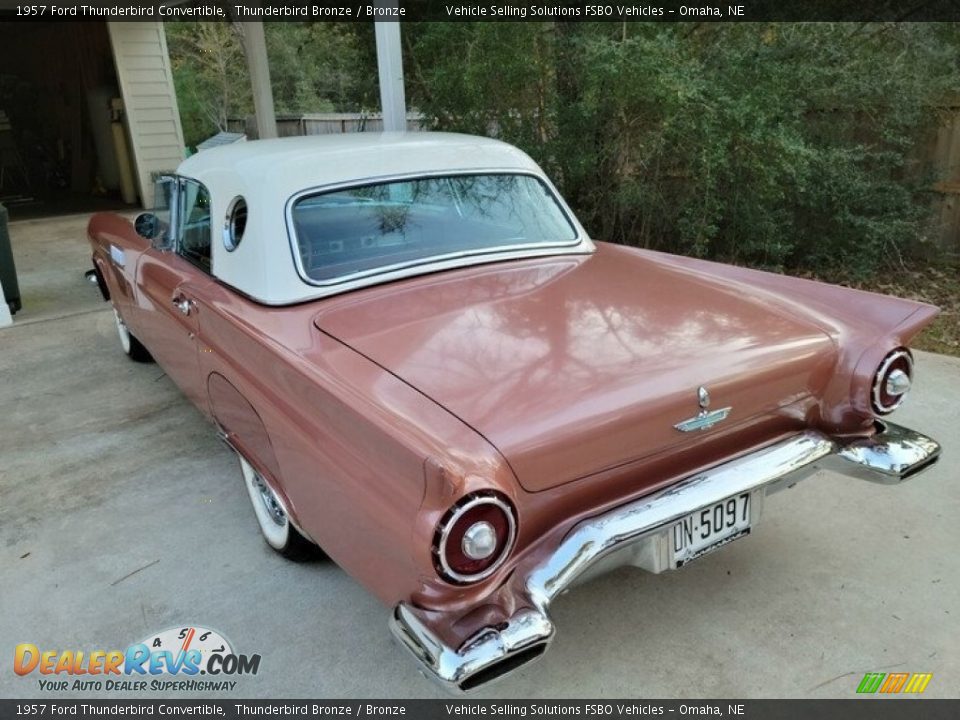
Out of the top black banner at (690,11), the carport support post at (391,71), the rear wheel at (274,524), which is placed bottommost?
the rear wheel at (274,524)

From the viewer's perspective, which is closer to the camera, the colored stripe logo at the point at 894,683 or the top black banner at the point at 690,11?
the colored stripe logo at the point at 894,683

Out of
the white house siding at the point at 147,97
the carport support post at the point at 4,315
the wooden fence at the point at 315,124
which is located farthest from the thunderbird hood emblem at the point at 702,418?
the white house siding at the point at 147,97

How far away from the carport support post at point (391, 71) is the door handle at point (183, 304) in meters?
2.61

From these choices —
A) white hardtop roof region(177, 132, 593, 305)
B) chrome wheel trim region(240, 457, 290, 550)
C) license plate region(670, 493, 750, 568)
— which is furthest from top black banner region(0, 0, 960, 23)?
license plate region(670, 493, 750, 568)

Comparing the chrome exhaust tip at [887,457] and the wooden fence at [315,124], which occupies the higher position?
the wooden fence at [315,124]

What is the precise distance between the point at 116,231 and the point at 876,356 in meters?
4.29

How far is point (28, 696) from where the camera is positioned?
7.25ft

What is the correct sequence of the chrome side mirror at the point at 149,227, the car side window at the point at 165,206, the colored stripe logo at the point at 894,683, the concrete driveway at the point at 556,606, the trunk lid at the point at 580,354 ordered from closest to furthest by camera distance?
1. the trunk lid at the point at 580,354
2. the colored stripe logo at the point at 894,683
3. the concrete driveway at the point at 556,606
4. the car side window at the point at 165,206
5. the chrome side mirror at the point at 149,227

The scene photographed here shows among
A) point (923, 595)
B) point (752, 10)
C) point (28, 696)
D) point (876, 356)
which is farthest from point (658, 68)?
point (28, 696)

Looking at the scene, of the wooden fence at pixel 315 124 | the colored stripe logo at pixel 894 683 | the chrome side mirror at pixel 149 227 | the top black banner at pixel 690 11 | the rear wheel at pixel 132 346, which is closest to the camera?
the colored stripe logo at pixel 894 683

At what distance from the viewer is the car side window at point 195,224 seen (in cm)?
320

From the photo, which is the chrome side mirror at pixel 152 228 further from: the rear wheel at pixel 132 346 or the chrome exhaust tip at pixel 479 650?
the chrome exhaust tip at pixel 479 650

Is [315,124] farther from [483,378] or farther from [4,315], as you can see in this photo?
[483,378]

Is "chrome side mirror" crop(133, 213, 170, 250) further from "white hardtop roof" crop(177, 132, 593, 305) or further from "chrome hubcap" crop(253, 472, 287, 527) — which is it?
"chrome hubcap" crop(253, 472, 287, 527)
